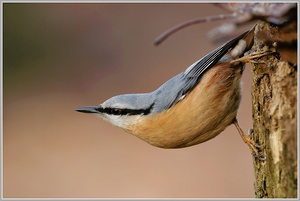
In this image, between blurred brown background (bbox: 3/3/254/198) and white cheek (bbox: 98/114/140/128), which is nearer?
white cheek (bbox: 98/114/140/128)

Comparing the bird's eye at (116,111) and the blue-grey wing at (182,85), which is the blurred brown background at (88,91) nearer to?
the bird's eye at (116,111)

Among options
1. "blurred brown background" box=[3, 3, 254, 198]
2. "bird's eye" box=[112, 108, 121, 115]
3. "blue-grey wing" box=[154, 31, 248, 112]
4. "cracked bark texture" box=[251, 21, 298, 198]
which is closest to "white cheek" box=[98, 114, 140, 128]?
"bird's eye" box=[112, 108, 121, 115]

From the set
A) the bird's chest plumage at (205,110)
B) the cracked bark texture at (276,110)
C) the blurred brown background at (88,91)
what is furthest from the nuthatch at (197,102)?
the blurred brown background at (88,91)

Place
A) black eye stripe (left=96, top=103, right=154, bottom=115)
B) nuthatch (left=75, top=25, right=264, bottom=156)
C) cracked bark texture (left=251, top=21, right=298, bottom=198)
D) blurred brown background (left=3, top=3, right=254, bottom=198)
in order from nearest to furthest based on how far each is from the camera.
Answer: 1. cracked bark texture (left=251, top=21, right=298, bottom=198)
2. nuthatch (left=75, top=25, right=264, bottom=156)
3. black eye stripe (left=96, top=103, right=154, bottom=115)
4. blurred brown background (left=3, top=3, right=254, bottom=198)

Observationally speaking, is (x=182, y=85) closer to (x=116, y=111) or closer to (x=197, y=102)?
(x=197, y=102)

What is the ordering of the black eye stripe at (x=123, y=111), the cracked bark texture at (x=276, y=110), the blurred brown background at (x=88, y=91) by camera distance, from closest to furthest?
the cracked bark texture at (x=276, y=110)
the black eye stripe at (x=123, y=111)
the blurred brown background at (x=88, y=91)

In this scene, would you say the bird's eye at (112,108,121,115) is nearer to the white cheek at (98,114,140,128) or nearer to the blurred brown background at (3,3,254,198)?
the white cheek at (98,114,140,128)

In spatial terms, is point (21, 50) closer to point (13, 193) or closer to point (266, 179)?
point (13, 193)

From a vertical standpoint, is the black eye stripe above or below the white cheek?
above
